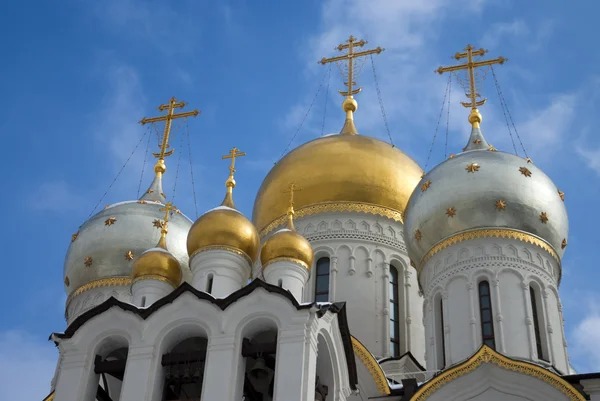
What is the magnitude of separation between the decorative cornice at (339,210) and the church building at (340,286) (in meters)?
0.02

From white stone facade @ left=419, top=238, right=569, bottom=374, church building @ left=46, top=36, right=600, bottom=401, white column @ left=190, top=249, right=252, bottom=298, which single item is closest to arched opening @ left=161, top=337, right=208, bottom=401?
church building @ left=46, top=36, right=600, bottom=401

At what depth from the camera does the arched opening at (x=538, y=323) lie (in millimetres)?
13422

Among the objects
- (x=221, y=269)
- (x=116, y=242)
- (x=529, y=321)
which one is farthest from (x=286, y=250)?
(x=116, y=242)

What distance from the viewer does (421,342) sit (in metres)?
15.9

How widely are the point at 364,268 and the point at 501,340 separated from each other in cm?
341

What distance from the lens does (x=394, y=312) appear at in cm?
1602

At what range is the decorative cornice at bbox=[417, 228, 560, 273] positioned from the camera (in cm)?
1407

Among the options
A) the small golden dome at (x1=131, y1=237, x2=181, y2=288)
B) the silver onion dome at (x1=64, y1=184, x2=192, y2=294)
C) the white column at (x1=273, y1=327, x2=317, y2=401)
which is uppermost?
the silver onion dome at (x1=64, y1=184, x2=192, y2=294)

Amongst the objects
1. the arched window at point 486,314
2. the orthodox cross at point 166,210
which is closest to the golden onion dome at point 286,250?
the orthodox cross at point 166,210

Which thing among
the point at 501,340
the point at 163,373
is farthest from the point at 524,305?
the point at 163,373

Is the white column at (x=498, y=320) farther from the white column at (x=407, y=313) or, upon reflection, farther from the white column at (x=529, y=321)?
the white column at (x=407, y=313)

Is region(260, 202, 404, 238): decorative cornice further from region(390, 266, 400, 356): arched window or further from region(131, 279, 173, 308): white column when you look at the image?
region(131, 279, 173, 308): white column

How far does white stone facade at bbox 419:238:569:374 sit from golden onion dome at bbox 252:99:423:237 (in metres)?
2.56

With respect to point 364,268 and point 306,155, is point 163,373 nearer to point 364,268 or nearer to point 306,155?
point 364,268
